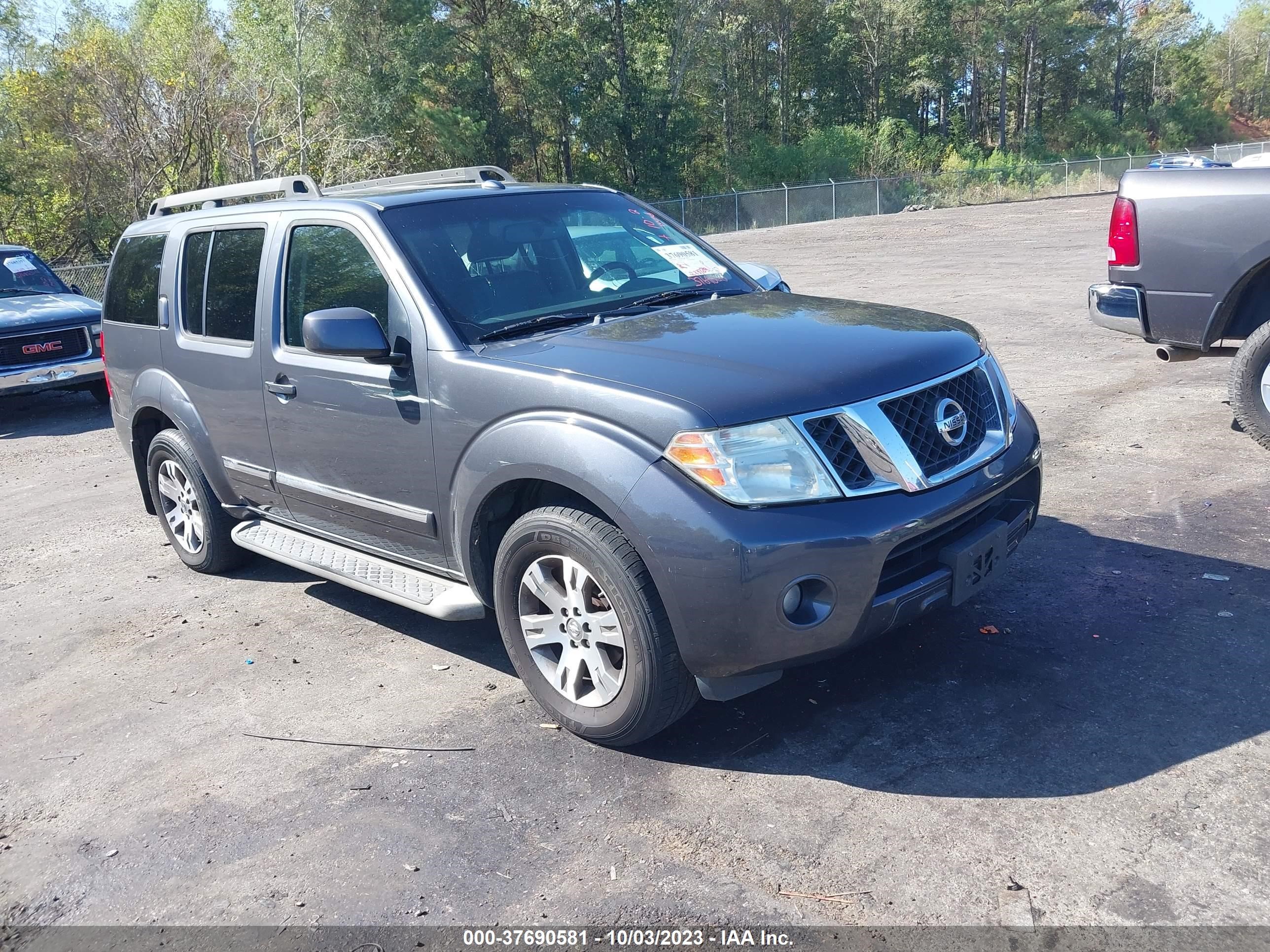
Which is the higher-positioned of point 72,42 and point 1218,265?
point 72,42

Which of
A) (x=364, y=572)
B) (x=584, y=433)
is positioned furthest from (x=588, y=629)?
(x=364, y=572)

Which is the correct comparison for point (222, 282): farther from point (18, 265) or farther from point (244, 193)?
point (18, 265)

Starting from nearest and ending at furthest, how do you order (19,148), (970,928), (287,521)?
(970,928) → (287,521) → (19,148)

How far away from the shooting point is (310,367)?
472 centimetres

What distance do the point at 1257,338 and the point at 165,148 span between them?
108 feet

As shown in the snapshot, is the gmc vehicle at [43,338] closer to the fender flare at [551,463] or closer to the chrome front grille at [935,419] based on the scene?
the fender flare at [551,463]

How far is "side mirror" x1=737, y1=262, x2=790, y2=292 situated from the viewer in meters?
5.35

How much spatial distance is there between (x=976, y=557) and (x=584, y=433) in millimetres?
1389

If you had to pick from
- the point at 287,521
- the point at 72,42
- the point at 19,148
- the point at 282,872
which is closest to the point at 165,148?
the point at 19,148

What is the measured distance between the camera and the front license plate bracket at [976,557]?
3.65 m

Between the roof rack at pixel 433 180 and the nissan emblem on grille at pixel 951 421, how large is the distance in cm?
249

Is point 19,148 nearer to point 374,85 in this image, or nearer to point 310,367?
point 374,85

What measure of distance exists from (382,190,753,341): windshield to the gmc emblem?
896 centimetres

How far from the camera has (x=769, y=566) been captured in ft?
10.8
